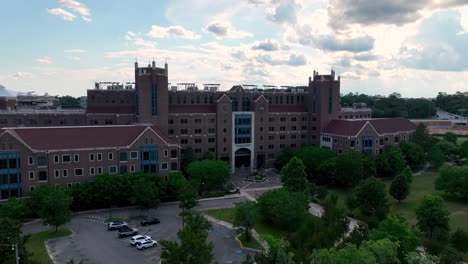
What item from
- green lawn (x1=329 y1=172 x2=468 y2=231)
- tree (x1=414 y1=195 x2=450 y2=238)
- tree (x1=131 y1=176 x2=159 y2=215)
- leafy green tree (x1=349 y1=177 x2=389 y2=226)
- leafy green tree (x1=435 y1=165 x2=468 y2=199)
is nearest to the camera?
tree (x1=414 y1=195 x2=450 y2=238)

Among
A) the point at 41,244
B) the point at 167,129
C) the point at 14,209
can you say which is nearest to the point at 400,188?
the point at 167,129

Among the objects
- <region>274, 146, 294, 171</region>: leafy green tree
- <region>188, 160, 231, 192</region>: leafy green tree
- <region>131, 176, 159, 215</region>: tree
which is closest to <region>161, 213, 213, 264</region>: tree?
<region>131, 176, 159, 215</region>: tree

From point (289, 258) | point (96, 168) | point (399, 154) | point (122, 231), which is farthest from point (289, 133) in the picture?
point (289, 258)

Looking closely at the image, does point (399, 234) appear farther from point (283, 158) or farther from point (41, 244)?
point (283, 158)

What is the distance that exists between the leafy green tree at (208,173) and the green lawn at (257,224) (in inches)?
353

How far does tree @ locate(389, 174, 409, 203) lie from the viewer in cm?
6053

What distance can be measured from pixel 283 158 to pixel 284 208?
36.9 meters

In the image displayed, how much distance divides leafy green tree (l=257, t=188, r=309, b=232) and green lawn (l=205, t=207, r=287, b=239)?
1004 millimetres

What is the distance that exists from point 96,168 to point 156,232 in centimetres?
1950

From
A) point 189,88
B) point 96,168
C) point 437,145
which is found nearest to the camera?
point 96,168

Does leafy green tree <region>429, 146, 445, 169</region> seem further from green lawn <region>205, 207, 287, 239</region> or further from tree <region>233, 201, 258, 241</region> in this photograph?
tree <region>233, 201, 258, 241</region>

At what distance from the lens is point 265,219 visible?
54.3 meters

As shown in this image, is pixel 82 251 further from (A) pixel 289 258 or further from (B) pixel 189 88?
(B) pixel 189 88

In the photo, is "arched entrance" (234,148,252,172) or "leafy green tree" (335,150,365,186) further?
"arched entrance" (234,148,252,172)
